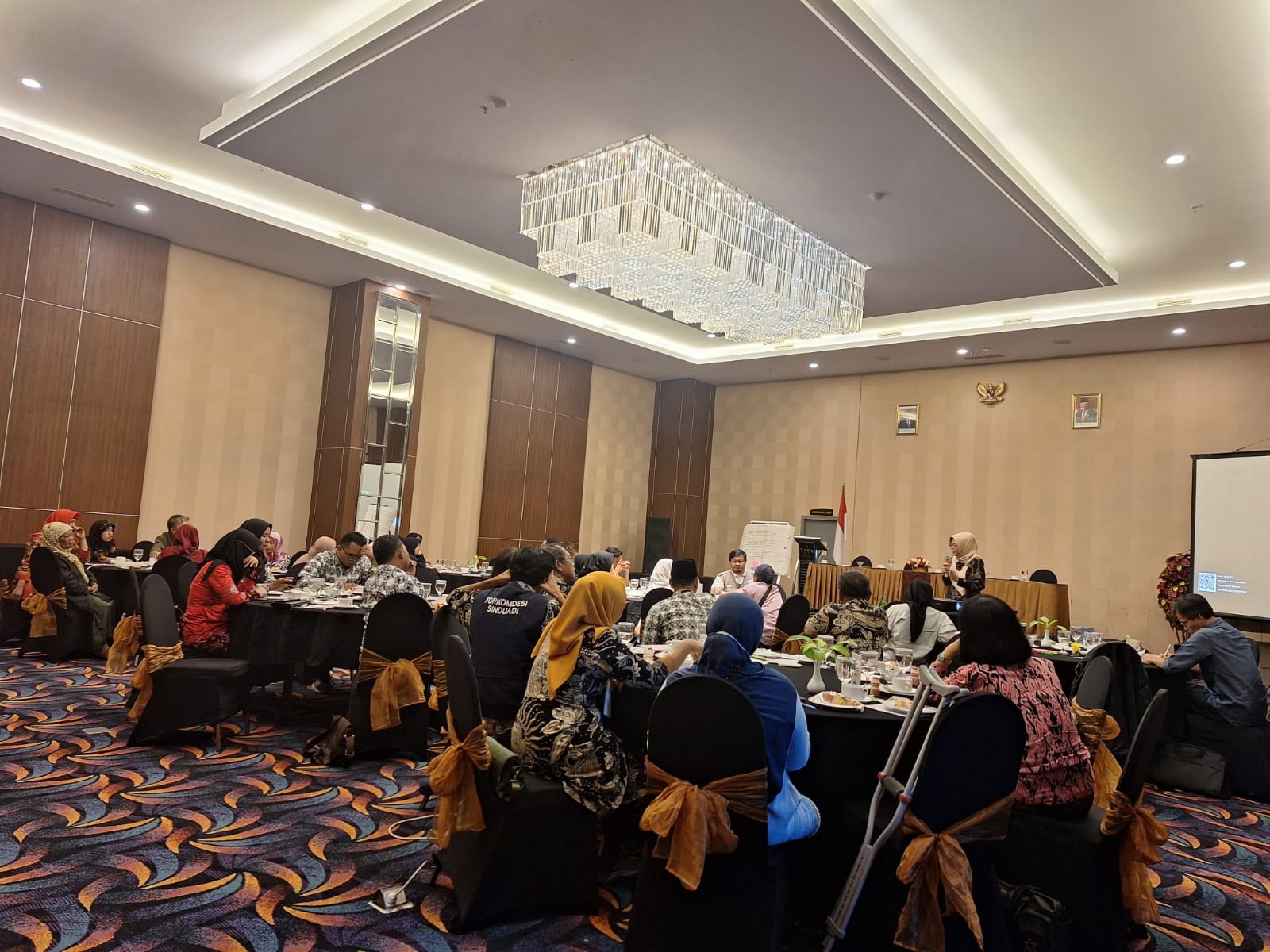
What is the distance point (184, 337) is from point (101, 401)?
1.19 metres

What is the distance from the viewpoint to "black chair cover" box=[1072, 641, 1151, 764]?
4891mm

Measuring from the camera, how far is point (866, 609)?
17.6 ft

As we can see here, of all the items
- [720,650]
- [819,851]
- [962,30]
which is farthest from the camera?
[962,30]

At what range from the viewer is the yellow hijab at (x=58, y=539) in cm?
717

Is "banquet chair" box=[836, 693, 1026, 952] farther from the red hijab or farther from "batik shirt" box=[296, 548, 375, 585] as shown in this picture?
the red hijab

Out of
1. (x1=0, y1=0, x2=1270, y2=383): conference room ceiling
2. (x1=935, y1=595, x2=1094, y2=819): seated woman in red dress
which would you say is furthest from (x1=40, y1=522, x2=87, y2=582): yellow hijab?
(x1=935, y1=595, x2=1094, y2=819): seated woman in red dress

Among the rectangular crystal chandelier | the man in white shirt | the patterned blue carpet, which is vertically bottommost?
the patterned blue carpet

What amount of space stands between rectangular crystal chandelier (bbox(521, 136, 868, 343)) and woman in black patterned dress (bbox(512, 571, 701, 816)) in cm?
393

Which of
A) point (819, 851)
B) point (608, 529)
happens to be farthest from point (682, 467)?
point (819, 851)

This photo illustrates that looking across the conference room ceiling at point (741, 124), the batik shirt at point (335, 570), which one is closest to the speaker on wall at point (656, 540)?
the conference room ceiling at point (741, 124)

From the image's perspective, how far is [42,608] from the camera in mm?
7117

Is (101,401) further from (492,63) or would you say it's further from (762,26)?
(762,26)

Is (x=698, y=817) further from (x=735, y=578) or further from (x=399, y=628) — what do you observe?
(x=735, y=578)

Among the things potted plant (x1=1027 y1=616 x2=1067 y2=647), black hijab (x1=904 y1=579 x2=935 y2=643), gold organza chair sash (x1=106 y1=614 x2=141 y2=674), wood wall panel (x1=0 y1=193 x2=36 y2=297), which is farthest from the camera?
wood wall panel (x1=0 y1=193 x2=36 y2=297)
